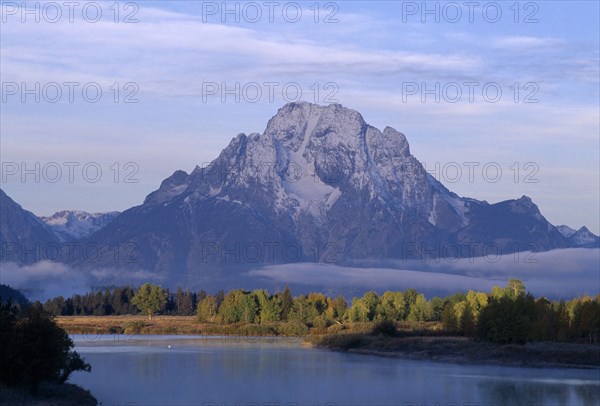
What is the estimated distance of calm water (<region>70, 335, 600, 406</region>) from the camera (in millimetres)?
78625

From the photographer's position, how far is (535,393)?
86000 mm

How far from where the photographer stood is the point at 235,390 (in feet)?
273

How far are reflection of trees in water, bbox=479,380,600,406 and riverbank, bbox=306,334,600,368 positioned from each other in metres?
21.9

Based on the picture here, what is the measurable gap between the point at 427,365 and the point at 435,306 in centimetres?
7560

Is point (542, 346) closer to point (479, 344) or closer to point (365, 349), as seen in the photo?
point (479, 344)

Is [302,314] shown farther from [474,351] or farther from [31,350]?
[31,350]

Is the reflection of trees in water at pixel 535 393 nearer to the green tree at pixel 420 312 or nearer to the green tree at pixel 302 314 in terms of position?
the green tree at pixel 420 312

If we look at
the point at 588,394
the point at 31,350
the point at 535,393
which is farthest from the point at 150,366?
the point at 588,394

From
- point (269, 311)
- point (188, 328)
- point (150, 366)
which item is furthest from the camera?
point (269, 311)

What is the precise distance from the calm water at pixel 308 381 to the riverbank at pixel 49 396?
331 centimetres

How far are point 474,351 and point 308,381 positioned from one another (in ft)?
118

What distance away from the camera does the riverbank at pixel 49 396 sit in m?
63.2

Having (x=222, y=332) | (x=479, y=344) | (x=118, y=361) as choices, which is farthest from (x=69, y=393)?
(x=222, y=332)

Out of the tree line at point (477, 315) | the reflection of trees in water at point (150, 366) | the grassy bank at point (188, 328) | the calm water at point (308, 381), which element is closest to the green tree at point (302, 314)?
the tree line at point (477, 315)
